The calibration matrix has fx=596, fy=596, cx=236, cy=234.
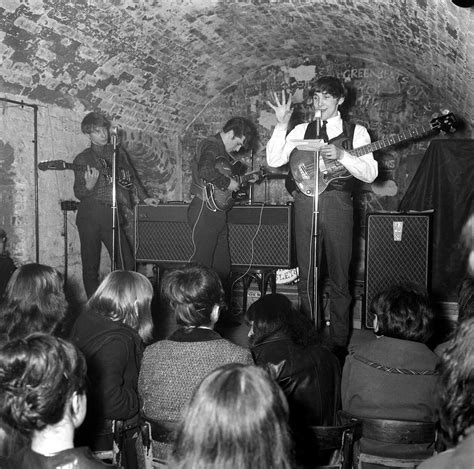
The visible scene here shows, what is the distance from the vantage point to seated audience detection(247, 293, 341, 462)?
2.23 meters

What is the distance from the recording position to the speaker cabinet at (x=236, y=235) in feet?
17.2

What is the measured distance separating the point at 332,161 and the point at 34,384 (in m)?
3.04

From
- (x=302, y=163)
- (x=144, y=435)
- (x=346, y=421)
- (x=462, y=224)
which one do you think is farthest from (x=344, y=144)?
(x=144, y=435)

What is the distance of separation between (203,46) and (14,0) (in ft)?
7.38

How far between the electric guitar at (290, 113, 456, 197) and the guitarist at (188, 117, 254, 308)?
59 centimetres

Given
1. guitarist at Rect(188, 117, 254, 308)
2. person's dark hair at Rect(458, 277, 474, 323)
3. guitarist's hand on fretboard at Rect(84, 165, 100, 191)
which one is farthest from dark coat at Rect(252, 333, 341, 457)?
guitarist's hand on fretboard at Rect(84, 165, 100, 191)

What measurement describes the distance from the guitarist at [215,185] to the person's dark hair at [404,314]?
7.67ft

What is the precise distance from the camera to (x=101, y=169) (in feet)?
16.9

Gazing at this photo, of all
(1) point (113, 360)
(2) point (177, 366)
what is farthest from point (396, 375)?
(1) point (113, 360)

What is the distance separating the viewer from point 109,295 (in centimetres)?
255

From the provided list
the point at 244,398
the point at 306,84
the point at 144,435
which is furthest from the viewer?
the point at 306,84

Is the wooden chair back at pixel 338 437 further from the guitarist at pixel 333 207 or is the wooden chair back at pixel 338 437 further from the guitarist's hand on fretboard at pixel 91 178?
the guitarist's hand on fretboard at pixel 91 178

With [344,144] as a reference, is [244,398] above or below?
below

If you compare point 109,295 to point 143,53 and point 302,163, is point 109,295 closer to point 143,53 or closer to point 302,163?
point 302,163
